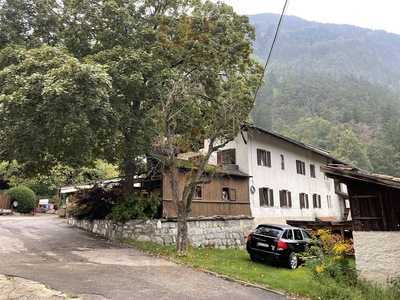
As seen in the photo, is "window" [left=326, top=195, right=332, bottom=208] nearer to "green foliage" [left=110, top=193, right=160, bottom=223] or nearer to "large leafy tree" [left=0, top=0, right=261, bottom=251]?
"large leafy tree" [left=0, top=0, right=261, bottom=251]

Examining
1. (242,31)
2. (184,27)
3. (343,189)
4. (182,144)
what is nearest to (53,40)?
A: (184,27)

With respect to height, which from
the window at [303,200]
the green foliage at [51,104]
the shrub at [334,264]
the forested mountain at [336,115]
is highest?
the forested mountain at [336,115]

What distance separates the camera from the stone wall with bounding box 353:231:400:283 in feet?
38.1

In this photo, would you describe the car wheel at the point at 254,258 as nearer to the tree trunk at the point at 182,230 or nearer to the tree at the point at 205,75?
the tree trunk at the point at 182,230

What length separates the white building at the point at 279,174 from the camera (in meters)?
27.1

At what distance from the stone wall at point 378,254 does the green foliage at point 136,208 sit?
410 inches

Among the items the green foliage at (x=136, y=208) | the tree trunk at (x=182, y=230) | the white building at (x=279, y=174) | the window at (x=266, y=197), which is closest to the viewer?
the tree trunk at (x=182, y=230)

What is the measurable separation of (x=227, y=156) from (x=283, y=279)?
15.2 metres

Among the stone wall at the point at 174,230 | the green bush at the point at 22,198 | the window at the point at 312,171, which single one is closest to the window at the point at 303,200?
the window at the point at 312,171

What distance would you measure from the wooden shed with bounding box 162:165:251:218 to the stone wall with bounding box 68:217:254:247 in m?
0.52

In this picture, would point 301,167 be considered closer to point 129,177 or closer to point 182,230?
point 129,177

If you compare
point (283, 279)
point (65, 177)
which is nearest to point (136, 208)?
point (283, 279)

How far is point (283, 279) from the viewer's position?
13125 mm

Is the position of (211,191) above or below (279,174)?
below
